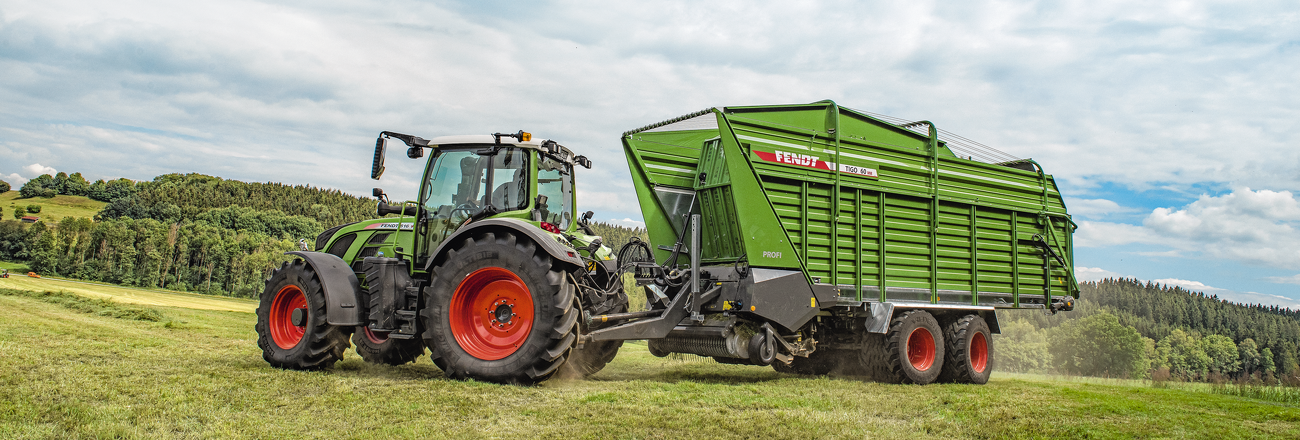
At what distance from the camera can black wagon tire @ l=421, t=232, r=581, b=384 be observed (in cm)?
577

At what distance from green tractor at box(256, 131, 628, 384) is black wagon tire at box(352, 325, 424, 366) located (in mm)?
17

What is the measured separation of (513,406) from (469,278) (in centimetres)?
176

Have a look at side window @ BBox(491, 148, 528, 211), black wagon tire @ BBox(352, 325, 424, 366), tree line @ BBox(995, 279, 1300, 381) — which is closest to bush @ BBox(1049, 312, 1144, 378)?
tree line @ BBox(995, 279, 1300, 381)

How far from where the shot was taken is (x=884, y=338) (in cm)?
798

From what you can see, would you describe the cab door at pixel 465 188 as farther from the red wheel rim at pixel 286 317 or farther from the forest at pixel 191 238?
the forest at pixel 191 238

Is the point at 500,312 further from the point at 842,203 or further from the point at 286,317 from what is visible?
the point at 842,203

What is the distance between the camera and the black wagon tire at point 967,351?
8.57 m

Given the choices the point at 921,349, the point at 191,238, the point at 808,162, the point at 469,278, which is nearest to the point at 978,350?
the point at 921,349

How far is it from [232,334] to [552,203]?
795 cm

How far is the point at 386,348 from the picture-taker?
8086mm

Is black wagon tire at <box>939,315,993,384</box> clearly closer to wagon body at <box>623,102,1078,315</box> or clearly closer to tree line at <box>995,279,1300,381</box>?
wagon body at <box>623,102,1078,315</box>

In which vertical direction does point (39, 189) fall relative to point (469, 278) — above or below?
above

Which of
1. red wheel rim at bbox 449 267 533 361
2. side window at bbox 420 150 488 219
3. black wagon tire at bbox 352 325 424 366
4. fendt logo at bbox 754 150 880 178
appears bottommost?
black wagon tire at bbox 352 325 424 366

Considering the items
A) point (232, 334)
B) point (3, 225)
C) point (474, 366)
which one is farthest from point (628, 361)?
point (3, 225)
